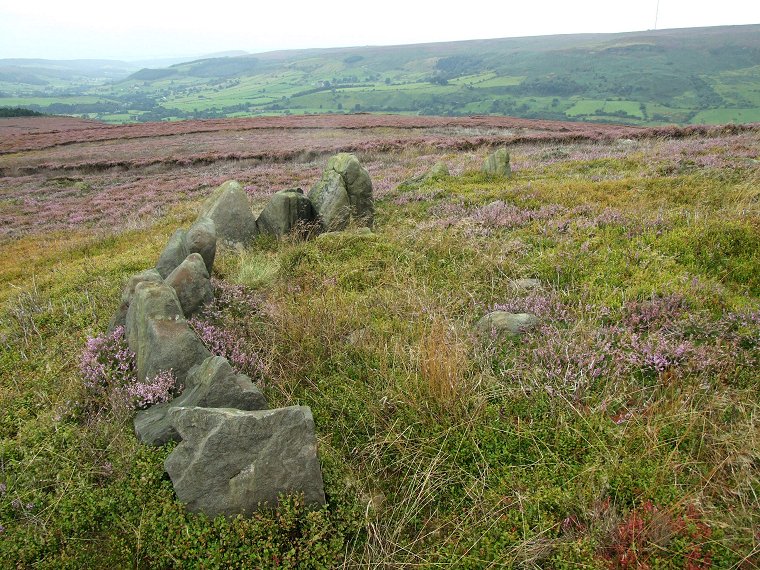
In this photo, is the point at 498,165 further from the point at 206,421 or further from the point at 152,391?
the point at 206,421

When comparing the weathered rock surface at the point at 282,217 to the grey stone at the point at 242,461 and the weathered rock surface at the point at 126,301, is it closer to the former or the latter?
the weathered rock surface at the point at 126,301

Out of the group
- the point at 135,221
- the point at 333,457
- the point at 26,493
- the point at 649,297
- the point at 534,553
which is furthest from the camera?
the point at 135,221

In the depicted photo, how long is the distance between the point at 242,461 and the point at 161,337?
2.29 meters

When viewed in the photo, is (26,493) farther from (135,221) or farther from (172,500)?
(135,221)

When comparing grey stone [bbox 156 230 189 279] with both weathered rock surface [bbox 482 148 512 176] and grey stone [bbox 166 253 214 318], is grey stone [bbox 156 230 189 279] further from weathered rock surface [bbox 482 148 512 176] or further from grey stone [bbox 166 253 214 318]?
weathered rock surface [bbox 482 148 512 176]

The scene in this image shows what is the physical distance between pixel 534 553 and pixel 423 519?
919mm

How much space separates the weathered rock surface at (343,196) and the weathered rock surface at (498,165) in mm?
6471

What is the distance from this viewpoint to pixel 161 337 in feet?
17.2

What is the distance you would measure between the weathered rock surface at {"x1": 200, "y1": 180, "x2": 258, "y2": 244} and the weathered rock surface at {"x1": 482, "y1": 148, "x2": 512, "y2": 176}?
989cm

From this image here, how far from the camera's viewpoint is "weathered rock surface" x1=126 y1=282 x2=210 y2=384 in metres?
5.16

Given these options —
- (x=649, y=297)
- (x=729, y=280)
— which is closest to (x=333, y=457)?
(x=649, y=297)

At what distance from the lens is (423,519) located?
11.9ft

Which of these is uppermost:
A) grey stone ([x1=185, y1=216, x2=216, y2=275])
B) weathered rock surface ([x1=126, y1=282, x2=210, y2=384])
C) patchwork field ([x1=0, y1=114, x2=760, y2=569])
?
grey stone ([x1=185, y1=216, x2=216, y2=275])

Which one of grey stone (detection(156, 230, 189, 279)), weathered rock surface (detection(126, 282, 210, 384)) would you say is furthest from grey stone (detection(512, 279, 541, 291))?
grey stone (detection(156, 230, 189, 279))
